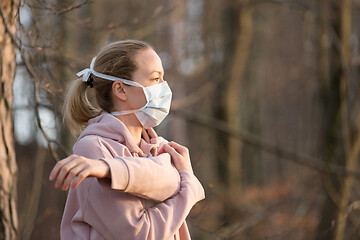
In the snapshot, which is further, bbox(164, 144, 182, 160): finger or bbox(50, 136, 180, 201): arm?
bbox(164, 144, 182, 160): finger

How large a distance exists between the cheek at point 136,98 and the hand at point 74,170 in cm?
62

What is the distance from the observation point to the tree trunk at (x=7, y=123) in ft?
12.1

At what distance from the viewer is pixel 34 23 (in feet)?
13.2

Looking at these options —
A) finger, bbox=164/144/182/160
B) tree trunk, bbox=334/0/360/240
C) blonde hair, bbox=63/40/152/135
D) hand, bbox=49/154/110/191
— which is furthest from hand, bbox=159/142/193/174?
tree trunk, bbox=334/0/360/240

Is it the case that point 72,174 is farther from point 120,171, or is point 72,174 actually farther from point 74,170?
point 120,171

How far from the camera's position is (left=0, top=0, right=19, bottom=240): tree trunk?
3.69 m

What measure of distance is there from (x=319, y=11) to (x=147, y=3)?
20.9 ft

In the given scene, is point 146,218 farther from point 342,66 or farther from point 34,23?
point 342,66

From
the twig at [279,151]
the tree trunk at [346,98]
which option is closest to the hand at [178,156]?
the twig at [279,151]

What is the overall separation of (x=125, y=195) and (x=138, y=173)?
18cm

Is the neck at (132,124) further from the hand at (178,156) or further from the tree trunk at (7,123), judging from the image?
the tree trunk at (7,123)

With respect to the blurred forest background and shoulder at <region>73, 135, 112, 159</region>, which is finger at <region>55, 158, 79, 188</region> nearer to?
shoulder at <region>73, 135, 112, 159</region>

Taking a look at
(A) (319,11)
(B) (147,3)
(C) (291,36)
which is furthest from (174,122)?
(A) (319,11)

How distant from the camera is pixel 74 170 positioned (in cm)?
210
